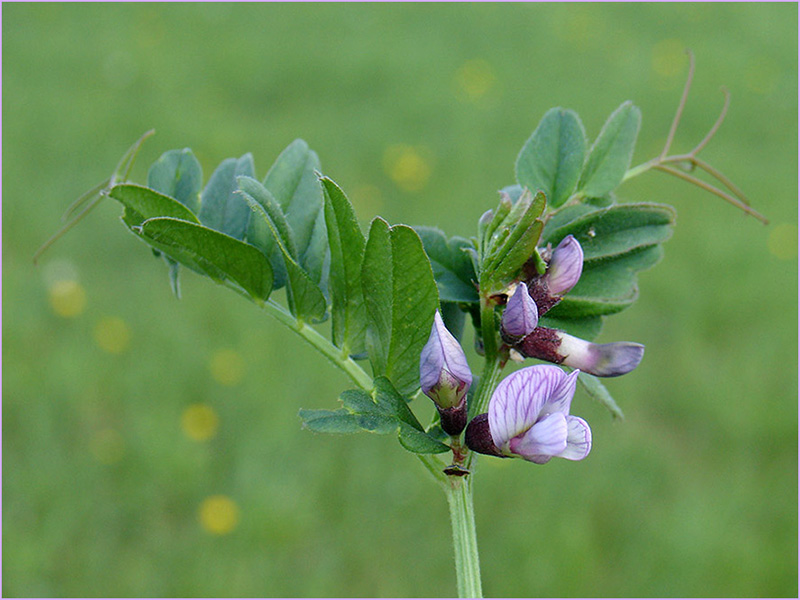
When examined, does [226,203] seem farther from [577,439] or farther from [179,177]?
[577,439]

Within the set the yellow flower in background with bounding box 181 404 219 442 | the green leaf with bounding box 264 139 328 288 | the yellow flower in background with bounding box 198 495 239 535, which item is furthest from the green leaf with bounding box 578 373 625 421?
the yellow flower in background with bounding box 181 404 219 442

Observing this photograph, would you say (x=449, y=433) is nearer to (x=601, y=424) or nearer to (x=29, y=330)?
(x=601, y=424)

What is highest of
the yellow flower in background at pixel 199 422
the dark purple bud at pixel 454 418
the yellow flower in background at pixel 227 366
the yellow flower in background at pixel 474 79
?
the yellow flower in background at pixel 474 79

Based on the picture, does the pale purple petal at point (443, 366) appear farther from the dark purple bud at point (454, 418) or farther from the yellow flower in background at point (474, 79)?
the yellow flower in background at point (474, 79)

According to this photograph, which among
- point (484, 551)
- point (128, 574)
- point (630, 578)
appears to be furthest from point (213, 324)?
point (630, 578)

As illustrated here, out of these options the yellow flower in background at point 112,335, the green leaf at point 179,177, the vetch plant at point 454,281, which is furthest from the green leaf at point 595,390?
the yellow flower in background at point 112,335
